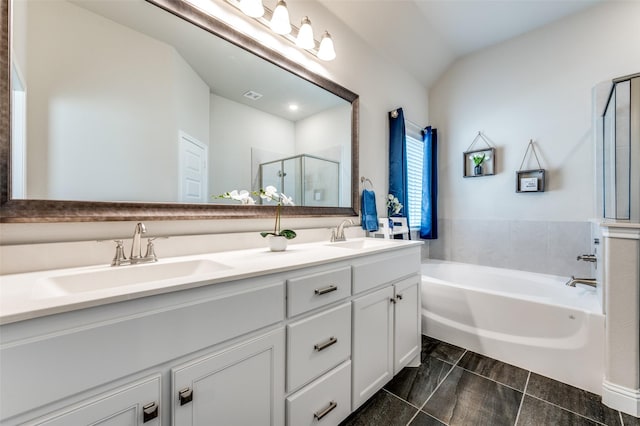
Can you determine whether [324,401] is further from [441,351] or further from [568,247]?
[568,247]

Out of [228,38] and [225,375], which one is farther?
[228,38]

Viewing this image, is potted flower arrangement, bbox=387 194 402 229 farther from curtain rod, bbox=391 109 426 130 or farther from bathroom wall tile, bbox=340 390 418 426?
bathroom wall tile, bbox=340 390 418 426

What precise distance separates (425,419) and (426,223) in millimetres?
1943

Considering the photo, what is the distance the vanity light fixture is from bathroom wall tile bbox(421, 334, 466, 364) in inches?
86.0

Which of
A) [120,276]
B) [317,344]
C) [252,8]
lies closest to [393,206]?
[317,344]

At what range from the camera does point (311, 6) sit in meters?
1.82

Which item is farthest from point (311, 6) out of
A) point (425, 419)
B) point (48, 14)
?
point (425, 419)

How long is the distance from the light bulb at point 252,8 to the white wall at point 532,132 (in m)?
2.37

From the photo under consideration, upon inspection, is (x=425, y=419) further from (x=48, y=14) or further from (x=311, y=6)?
(x=311, y=6)

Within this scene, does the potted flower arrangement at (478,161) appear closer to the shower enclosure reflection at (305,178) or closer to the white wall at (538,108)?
the white wall at (538,108)

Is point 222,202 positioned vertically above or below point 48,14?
below

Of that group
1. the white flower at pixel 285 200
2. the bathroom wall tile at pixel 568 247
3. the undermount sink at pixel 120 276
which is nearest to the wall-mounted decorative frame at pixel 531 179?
the bathroom wall tile at pixel 568 247

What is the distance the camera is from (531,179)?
2.44 meters

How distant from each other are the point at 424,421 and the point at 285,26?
2.21 meters
